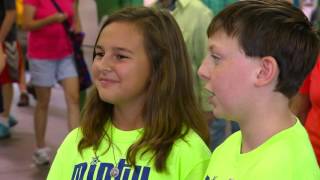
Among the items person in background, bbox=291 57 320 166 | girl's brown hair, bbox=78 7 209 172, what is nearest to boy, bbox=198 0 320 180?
girl's brown hair, bbox=78 7 209 172

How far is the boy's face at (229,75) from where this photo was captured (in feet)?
4.29

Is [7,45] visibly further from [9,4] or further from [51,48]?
[51,48]

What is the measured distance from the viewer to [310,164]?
4.21ft

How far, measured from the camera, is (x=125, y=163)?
5.33 ft

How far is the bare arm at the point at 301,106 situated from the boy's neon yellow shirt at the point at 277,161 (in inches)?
37.3

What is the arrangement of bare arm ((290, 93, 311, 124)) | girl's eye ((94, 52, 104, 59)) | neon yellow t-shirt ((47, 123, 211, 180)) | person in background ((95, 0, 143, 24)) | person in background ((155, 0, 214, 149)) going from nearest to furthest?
neon yellow t-shirt ((47, 123, 211, 180))
girl's eye ((94, 52, 104, 59))
bare arm ((290, 93, 311, 124))
person in background ((155, 0, 214, 149))
person in background ((95, 0, 143, 24))

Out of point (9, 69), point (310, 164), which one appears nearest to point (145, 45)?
point (310, 164)

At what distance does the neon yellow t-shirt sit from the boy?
231 mm

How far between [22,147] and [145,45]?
357 centimetres

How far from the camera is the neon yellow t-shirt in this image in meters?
1.59

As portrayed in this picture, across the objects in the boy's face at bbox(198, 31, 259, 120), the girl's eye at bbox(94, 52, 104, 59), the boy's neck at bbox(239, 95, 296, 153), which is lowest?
the boy's neck at bbox(239, 95, 296, 153)

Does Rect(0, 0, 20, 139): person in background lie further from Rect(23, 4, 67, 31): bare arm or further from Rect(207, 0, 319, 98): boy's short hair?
Rect(207, 0, 319, 98): boy's short hair

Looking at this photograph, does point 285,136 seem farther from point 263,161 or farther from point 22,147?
point 22,147

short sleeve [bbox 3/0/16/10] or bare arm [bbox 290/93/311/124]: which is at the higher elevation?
bare arm [bbox 290/93/311/124]
